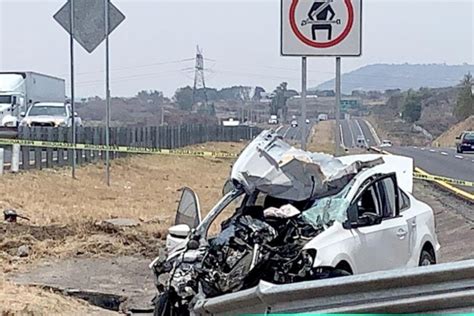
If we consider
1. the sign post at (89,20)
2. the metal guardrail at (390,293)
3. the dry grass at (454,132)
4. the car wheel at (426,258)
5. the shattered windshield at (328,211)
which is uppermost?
the sign post at (89,20)

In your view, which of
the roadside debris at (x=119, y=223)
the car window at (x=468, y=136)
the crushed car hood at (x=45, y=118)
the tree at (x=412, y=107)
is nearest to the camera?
the roadside debris at (x=119, y=223)

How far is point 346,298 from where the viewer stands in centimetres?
316

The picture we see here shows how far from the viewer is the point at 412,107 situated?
411 ft

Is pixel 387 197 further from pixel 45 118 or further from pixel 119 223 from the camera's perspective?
pixel 45 118

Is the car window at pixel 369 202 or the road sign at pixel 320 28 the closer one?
the car window at pixel 369 202

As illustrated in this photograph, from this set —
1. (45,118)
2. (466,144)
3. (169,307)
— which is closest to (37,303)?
(169,307)

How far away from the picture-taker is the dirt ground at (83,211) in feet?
36.3

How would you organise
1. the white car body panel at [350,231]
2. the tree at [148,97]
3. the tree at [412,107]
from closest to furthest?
the white car body panel at [350,231] → the tree at [148,97] → the tree at [412,107]

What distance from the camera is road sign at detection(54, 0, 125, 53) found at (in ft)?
60.6

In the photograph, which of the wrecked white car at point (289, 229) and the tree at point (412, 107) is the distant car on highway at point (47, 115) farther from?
the tree at point (412, 107)

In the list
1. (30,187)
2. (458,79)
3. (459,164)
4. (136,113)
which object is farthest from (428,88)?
(30,187)

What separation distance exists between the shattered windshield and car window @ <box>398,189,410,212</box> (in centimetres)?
114

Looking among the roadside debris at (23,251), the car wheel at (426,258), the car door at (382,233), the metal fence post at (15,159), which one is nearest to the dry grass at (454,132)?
the metal fence post at (15,159)

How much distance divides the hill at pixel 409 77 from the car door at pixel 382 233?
275 feet
